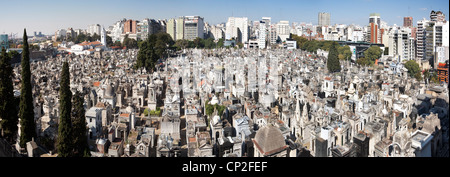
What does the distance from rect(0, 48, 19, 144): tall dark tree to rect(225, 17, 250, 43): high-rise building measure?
56955mm

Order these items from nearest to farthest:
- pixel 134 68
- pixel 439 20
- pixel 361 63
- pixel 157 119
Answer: pixel 157 119 → pixel 439 20 → pixel 134 68 → pixel 361 63

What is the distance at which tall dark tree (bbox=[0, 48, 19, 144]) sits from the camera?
35.2 ft

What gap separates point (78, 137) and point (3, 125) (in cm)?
324

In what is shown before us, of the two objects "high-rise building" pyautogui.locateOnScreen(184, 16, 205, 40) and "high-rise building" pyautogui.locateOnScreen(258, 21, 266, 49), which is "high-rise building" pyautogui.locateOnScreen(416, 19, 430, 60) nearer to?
"high-rise building" pyautogui.locateOnScreen(258, 21, 266, 49)

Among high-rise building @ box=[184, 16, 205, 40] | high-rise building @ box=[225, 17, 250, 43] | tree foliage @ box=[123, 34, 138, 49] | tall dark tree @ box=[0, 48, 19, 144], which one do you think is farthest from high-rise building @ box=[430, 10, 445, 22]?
tree foliage @ box=[123, 34, 138, 49]

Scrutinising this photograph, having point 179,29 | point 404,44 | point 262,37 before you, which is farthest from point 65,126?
point 262,37

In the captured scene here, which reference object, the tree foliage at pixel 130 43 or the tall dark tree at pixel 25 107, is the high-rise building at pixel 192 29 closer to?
the tree foliage at pixel 130 43

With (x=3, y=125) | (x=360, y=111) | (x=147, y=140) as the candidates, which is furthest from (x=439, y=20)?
(x=3, y=125)

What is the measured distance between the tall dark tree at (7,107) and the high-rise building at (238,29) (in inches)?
2242

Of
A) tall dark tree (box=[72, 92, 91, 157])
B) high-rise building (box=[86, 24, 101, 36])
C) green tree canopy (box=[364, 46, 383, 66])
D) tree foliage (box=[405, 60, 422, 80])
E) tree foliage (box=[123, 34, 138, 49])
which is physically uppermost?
high-rise building (box=[86, 24, 101, 36])

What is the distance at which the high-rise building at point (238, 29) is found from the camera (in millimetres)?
66375

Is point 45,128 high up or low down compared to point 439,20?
down

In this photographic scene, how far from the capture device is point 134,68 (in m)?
31.6
